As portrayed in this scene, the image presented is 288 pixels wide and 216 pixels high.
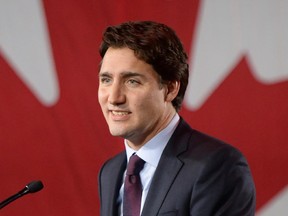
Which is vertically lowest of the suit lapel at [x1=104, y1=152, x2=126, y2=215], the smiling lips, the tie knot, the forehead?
the suit lapel at [x1=104, y1=152, x2=126, y2=215]

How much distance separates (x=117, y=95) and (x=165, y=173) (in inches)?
7.7

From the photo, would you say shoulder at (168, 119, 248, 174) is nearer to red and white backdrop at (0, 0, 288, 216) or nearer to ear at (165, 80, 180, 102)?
ear at (165, 80, 180, 102)

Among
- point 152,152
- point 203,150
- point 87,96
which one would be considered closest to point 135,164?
point 152,152

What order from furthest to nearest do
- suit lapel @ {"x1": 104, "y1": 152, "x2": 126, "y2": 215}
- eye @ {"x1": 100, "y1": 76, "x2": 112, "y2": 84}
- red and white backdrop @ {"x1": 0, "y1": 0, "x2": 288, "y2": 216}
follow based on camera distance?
red and white backdrop @ {"x1": 0, "y1": 0, "x2": 288, "y2": 216} < suit lapel @ {"x1": 104, "y1": 152, "x2": 126, "y2": 215} < eye @ {"x1": 100, "y1": 76, "x2": 112, "y2": 84}

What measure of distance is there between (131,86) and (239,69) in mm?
994

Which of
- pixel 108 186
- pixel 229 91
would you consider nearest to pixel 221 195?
pixel 108 186

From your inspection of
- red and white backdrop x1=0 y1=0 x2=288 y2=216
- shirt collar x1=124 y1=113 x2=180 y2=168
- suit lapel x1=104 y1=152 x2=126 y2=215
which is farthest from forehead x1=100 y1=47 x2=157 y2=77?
red and white backdrop x1=0 y1=0 x2=288 y2=216

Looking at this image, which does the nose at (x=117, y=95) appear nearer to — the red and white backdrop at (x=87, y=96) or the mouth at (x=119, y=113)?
the mouth at (x=119, y=113)

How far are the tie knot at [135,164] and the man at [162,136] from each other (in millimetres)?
10

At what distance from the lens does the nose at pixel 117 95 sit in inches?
45.7

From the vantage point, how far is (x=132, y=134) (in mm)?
1198

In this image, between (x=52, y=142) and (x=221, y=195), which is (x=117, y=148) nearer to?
(x=52, y=142)

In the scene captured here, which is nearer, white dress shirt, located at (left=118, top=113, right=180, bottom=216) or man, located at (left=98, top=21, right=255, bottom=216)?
man, located at (left=98, top=21, right=255, bottom=216)

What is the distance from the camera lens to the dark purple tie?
1214 mm
